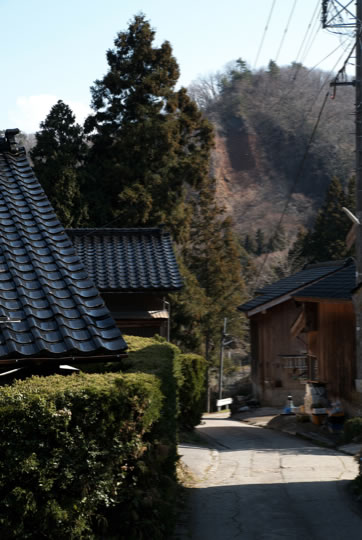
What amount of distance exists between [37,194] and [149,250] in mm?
11221

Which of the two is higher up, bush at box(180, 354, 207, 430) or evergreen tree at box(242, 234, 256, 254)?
evergreen tree at box(242, 234, 256, 254)

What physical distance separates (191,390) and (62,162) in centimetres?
1615

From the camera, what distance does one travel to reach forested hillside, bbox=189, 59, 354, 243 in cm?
9419

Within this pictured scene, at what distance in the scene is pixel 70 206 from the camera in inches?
1138

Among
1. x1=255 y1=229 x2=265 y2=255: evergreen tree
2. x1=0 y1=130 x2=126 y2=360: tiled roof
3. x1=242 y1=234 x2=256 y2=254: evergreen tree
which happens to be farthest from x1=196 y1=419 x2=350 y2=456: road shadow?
x1=255 y1=229 x2=265 y2=255: evergreen tree

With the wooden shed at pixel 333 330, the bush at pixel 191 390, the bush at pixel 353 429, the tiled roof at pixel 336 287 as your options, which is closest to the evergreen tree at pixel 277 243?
the wooden shed at pixel 333 330

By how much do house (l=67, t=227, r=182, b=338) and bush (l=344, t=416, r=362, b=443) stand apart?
5395mm

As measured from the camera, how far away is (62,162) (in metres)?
29.9

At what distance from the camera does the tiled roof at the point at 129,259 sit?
17.5m

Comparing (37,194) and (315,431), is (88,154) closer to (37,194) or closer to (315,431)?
(315,431)

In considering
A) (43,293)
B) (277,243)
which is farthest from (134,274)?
(277,243)

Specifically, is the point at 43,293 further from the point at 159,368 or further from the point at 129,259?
the point at 129,259

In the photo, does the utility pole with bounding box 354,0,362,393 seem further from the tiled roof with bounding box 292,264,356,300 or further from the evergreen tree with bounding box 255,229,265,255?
the evergreen tree with bounding box 255,229,265,255

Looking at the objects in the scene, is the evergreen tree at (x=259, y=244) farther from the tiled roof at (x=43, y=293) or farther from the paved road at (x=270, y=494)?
the tiled roof at (x=43, y=293)
